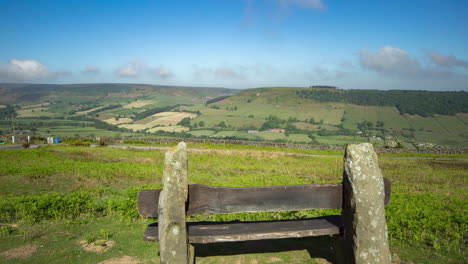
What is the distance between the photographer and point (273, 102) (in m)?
126

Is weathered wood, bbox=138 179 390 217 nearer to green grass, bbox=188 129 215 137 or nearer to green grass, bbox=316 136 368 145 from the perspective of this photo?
green grass, bbox=316 136 368 145

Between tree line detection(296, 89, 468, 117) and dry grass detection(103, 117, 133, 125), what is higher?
tree line detection(296, 89, 468, 117)

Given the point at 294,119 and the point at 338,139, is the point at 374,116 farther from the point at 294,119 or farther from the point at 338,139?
the point at 338,139

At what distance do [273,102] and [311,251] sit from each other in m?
122

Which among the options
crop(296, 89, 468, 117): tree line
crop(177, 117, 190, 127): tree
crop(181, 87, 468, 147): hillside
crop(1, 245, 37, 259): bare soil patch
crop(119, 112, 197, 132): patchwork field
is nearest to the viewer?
crop(1, 245, 37, 259): bare soil patch

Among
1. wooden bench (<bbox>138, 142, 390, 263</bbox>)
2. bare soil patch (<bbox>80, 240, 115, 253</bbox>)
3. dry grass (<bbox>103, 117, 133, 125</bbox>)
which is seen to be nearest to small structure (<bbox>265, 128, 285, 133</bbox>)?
dry grass (<bbox>103, 117, 133, 125</bbox>)

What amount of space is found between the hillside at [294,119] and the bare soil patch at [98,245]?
→ 156ft

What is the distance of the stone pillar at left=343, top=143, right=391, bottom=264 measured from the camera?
416cm

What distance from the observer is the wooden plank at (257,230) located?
444 cm

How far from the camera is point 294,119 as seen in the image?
320 ft

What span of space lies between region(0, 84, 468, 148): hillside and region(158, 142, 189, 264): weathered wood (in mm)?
48476

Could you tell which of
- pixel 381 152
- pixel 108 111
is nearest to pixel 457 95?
pixel 381 152

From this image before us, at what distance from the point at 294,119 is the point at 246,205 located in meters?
95.7

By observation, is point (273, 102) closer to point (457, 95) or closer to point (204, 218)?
point (457, 95)
